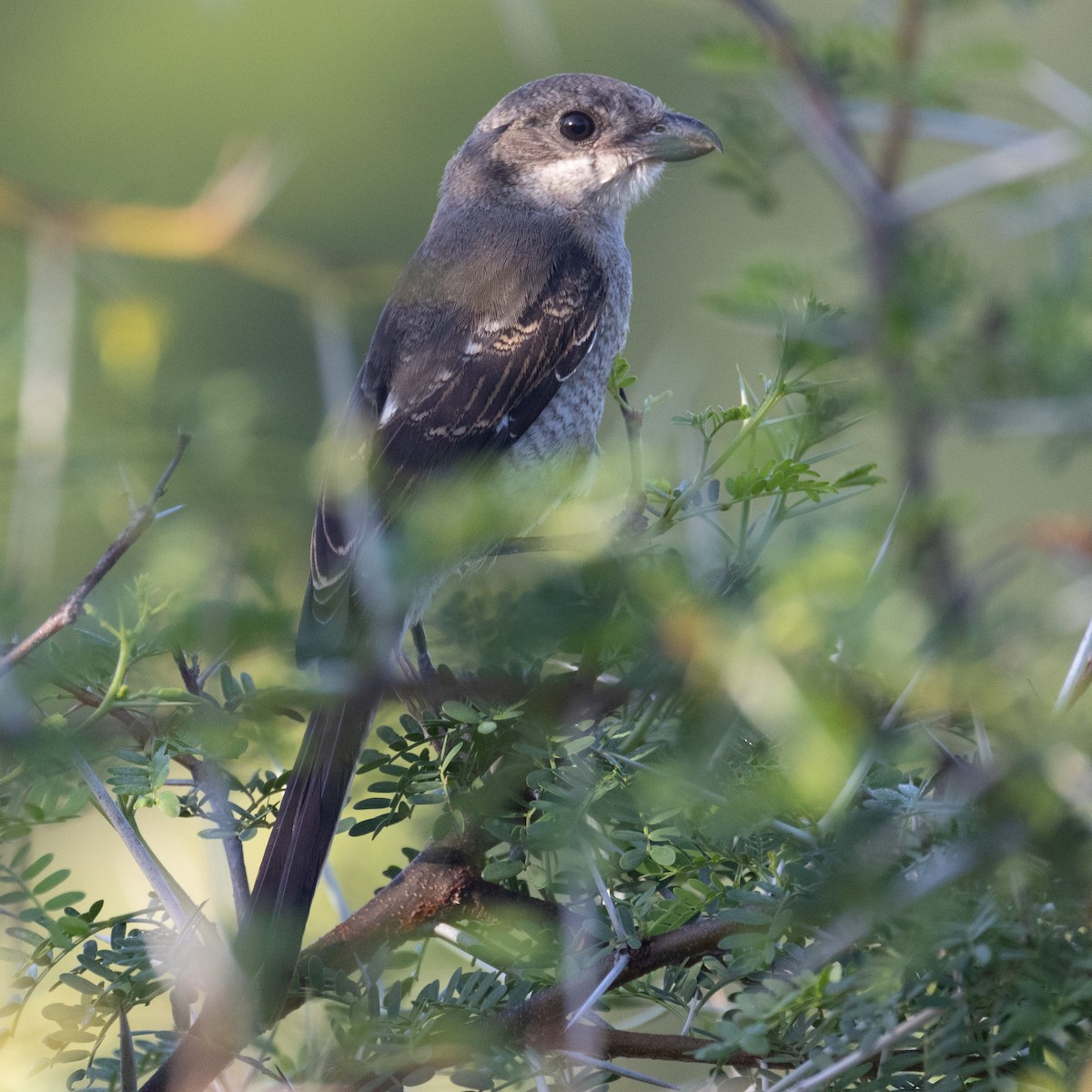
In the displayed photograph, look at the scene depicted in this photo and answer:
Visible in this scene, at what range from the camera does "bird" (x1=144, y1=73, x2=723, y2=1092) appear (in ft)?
6.04

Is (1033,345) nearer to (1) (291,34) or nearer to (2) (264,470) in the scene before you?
(2) (264,470)

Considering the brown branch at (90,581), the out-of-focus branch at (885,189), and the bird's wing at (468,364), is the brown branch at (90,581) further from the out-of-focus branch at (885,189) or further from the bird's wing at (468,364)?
the bird's wing at (468,364)

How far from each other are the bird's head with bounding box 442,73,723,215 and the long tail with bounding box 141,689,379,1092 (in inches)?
98.4

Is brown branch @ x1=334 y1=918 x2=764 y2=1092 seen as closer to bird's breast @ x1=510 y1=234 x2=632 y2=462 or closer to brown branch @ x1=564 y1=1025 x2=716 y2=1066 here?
brown branch @ x1=564 y1=1025 x2=716 y2=1066

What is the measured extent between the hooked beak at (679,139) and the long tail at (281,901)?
2.44m

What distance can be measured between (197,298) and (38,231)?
8377mm

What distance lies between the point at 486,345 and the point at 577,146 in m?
0.96

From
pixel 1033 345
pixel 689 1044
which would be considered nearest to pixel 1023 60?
pixel 1033 345

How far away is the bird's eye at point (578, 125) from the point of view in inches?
159

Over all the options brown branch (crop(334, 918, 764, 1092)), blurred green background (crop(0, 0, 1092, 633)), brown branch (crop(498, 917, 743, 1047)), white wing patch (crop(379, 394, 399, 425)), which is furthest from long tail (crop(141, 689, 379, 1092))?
blurred green background (crop(0, 0, 1092, 633))

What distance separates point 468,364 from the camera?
338cm

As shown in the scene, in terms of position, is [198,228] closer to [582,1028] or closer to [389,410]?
[389,410]

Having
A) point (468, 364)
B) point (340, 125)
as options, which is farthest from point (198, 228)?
point (340, 125)

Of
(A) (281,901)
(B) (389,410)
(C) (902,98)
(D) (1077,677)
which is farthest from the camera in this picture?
(B) (389,410)
